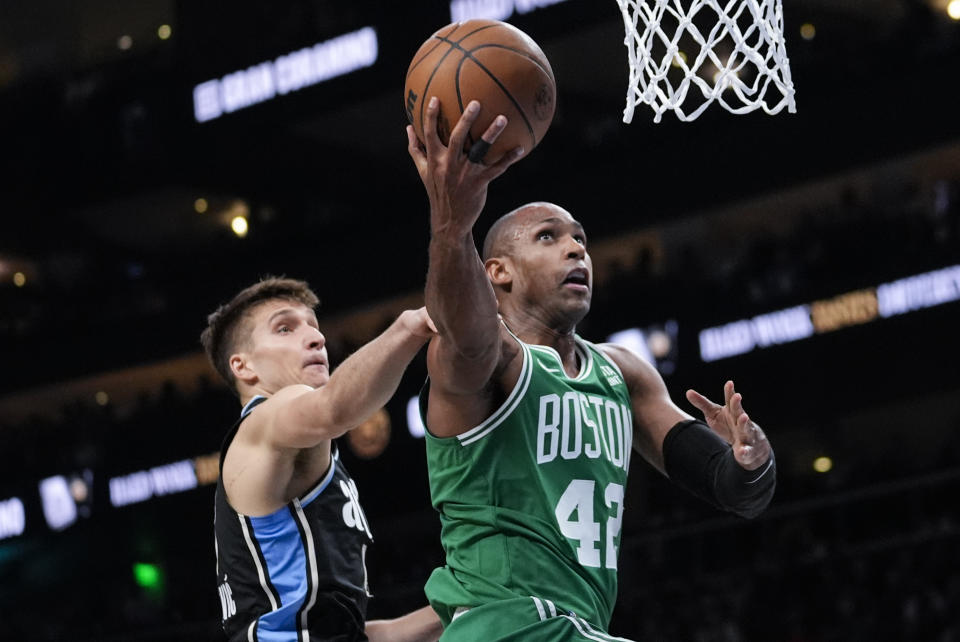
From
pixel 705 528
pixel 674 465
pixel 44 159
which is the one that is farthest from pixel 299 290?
pixel 44 159

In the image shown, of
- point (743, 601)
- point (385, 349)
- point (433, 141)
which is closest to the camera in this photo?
point (433, 141)

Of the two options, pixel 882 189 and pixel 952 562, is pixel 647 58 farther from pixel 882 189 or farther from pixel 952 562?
pixel 882 189

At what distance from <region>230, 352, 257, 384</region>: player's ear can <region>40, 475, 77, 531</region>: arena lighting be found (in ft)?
42.1

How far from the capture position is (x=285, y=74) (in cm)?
1595

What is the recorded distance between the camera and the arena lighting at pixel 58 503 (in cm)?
1636

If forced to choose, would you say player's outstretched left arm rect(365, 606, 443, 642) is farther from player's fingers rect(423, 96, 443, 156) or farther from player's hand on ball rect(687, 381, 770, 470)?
player's fingers rect(423, 96, 443, 156)

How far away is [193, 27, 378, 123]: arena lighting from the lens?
15398 millimetres

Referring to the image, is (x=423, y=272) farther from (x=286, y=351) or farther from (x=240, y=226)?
(x=286, y=351)

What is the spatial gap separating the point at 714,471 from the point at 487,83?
1398 millimetres

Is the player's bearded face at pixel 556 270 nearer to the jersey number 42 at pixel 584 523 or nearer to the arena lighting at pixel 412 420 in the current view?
the jersey number 42 at pixel 584 523

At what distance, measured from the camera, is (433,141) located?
3.11 metres

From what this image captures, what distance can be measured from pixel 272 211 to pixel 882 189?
29.0 feet

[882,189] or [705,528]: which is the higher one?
[882,189]

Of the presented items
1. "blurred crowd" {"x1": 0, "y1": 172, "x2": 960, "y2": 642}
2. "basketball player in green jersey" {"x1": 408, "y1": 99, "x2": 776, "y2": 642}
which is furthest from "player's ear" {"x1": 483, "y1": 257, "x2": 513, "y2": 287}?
"blurred crowd" {"x1": 0, "y1": 172, "x2": 960, "y2": 642}
